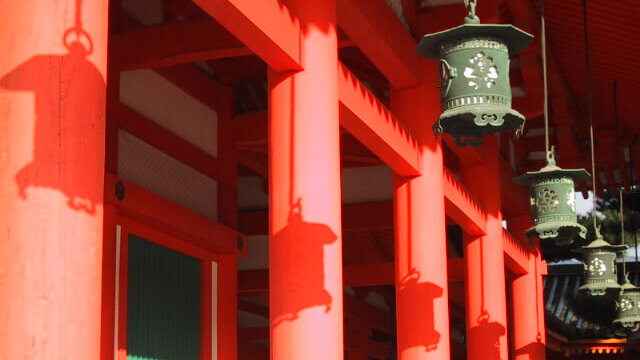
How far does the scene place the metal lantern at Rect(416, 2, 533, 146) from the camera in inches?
182

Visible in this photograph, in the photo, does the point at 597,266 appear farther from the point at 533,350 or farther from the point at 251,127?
the point at 533,350

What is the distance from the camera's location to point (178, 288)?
8867 mm

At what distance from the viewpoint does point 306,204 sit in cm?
566

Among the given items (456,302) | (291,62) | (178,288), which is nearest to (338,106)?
(291,62)

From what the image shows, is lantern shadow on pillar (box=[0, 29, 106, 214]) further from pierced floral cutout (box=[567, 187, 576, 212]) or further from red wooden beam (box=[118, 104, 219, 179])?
red wooden beam (box=[118, 104, 219, 179])

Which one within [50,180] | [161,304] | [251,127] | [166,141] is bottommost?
[50,180]

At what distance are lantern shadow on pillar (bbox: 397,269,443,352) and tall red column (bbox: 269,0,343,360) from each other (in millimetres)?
2271

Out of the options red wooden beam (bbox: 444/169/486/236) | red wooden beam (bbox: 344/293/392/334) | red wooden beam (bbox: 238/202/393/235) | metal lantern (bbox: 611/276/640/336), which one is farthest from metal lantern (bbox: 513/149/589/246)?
red wooden beam (bbox: 344/293/392/334)

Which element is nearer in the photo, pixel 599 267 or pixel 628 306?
pixel 599 267

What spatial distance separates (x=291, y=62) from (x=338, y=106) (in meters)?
0.68

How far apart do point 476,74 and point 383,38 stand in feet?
8.97

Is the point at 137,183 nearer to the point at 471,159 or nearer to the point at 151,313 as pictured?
the point at 151,313

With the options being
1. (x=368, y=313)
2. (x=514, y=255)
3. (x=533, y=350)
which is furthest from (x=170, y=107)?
(x=368, y=313)

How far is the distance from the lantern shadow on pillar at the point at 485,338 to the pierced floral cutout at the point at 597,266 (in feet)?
7.59
